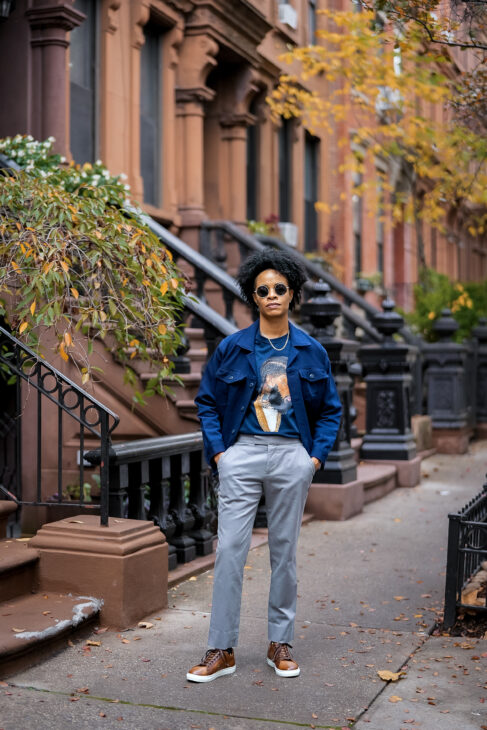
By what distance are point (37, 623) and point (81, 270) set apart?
2.87 metres

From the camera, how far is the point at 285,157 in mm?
17797

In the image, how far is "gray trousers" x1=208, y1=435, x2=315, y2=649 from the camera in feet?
15.9

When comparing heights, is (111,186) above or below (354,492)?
above

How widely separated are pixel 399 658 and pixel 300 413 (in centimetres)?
143

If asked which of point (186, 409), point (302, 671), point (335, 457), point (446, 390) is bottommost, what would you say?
point (302, 671)

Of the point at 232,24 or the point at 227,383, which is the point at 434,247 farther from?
the point at 227,383

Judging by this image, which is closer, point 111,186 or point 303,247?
point 111,186

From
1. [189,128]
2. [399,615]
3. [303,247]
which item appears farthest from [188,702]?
[303,247]

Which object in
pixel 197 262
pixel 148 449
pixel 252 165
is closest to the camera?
pixel 148 449

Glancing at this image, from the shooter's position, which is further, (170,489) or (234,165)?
(234,165)

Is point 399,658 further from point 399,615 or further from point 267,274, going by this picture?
point 267,274

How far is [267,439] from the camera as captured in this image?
193 inches

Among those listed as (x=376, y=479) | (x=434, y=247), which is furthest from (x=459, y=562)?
(x=434, y=247)

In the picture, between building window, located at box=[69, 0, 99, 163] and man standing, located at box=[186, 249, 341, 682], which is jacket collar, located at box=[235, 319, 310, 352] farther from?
building window, located at box=[69, 0, 99, 163]
